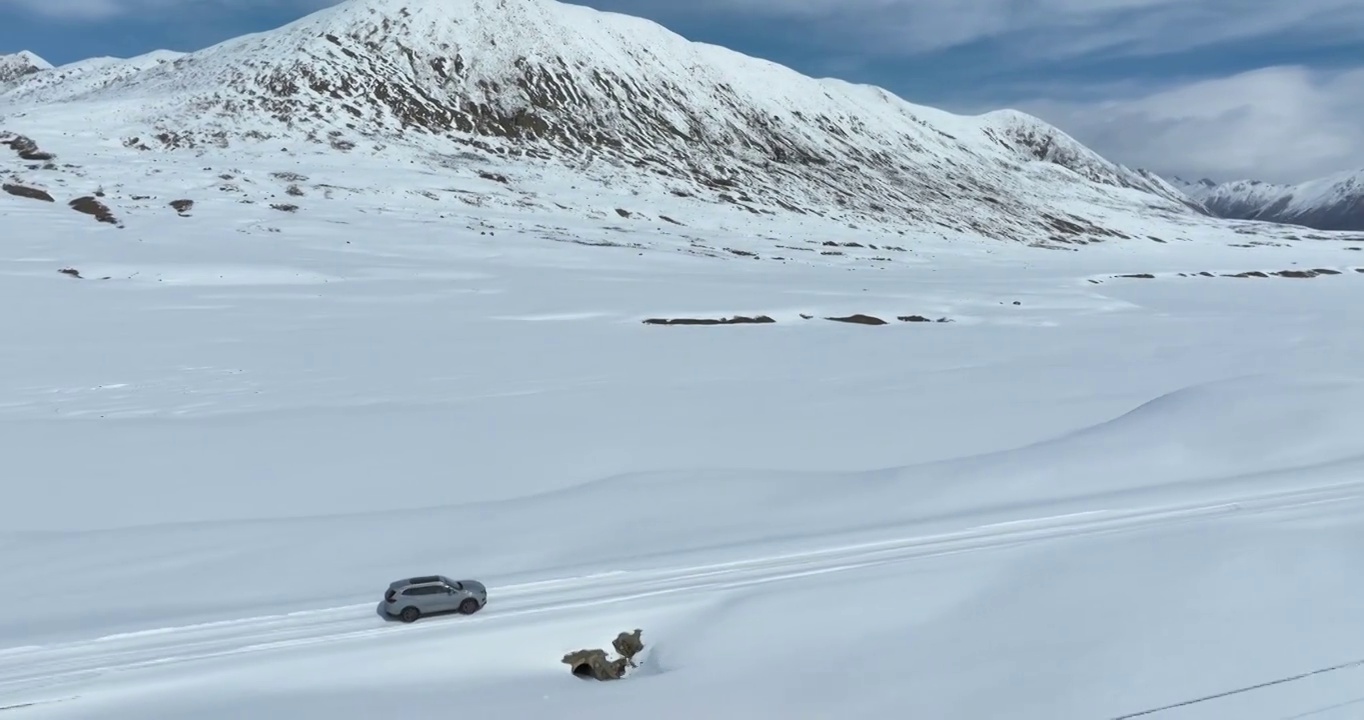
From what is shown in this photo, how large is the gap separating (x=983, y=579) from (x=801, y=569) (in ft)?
10.6

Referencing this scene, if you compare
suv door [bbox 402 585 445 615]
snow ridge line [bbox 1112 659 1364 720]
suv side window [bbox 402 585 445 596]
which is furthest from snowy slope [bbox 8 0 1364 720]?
suv side window [bbox 402 585 445 596]

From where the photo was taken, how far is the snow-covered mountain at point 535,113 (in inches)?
4296

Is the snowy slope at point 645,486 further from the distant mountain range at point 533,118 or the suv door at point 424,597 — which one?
the distant mountain range at point 533,118

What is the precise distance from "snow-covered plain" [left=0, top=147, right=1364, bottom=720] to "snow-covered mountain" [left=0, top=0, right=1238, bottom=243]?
7506cm

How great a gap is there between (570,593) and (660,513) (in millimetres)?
4023

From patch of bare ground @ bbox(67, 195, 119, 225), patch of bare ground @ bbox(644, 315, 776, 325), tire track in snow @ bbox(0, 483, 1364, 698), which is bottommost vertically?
tire track in snow @ bbox(0, 483, 1364, 698)

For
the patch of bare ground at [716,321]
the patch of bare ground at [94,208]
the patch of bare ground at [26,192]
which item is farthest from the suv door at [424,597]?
the patch of bare ground at [26,192]

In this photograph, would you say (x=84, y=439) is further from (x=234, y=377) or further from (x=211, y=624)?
(x=211, y=624)

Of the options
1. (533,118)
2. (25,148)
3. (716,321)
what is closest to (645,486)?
(716,321)

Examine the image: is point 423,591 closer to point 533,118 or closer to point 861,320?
point 861,320

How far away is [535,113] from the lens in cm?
13725

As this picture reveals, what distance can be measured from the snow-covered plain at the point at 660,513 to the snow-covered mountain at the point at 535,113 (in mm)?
75056

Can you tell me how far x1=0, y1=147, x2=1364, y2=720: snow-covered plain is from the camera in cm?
1224

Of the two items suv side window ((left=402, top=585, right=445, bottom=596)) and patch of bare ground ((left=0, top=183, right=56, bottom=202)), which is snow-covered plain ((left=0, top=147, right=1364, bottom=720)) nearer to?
suv side window ((left=402, top=585, right=445, bottom=596))
